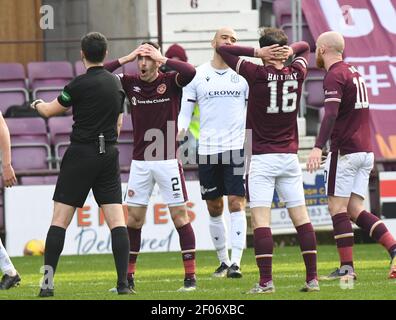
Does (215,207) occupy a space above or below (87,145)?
below

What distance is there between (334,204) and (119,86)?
2565mm

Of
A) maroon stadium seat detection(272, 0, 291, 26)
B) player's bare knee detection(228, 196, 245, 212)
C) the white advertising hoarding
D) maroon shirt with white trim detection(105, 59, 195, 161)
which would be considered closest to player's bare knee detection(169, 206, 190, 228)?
maroon shirt with white trim detection(105, 59, 195, 161)

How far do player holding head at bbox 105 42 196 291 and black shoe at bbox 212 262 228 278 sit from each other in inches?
64.7

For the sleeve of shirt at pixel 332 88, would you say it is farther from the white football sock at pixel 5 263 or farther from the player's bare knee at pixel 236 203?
the white football sock at pixel 5 263

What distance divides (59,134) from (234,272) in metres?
7.01

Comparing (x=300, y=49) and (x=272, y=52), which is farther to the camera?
(x=300, y=49)

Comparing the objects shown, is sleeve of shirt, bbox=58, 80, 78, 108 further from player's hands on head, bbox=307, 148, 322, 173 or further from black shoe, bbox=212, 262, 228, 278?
black shoe, bbox=212, 262, 228, 278

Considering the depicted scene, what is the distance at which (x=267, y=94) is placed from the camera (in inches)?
444

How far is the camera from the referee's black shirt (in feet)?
36.3

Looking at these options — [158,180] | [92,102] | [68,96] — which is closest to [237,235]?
[158,180]

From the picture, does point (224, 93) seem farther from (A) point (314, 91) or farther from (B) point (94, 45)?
(A) point (314, 91)

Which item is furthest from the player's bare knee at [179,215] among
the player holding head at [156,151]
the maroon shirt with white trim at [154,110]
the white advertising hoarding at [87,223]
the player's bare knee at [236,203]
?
the white advertising hoarding at [87,223]

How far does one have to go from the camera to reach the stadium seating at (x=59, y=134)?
64.4 ft

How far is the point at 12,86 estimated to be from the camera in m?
21.2
